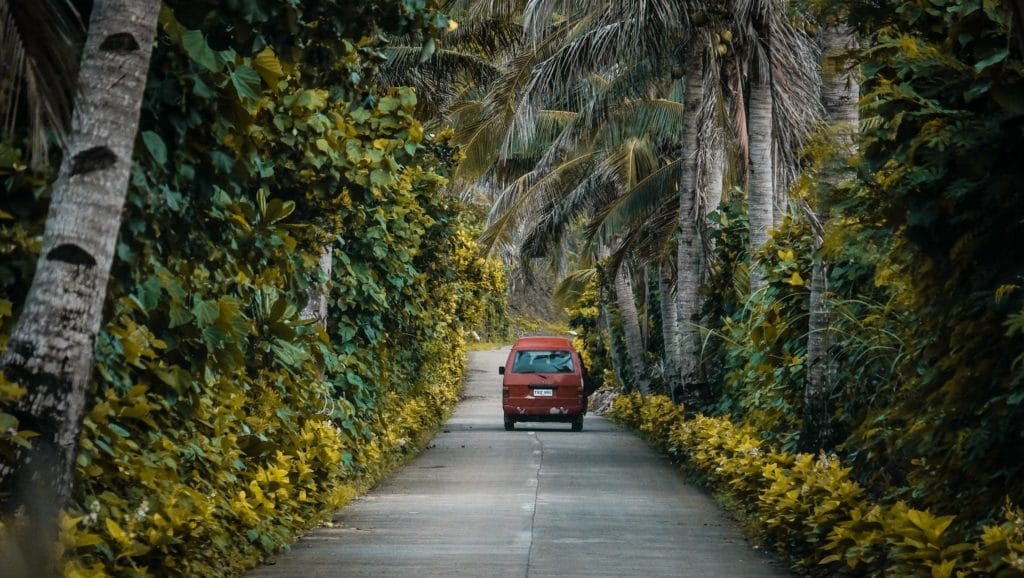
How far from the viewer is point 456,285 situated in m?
31.6

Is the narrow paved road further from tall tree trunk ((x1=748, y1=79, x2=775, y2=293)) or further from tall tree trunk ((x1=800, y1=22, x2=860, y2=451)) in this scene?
tall tree trunk ((x1=748, y1=79, x2=775, y2=293))

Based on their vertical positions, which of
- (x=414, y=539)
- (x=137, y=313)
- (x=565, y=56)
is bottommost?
(x=414, y=539)

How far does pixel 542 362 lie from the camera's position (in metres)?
32.0

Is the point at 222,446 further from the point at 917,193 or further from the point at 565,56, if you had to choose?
the point at 565,56

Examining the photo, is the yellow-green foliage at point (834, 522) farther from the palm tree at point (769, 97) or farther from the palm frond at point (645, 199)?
the palm frond at point (645, 199)

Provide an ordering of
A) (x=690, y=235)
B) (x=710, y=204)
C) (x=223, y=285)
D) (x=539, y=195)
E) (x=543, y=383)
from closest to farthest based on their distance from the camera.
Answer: (x=223, y=285), (x=690, y=235), (x=710, y=204), (x=539, y=195), (x=543, y=383)

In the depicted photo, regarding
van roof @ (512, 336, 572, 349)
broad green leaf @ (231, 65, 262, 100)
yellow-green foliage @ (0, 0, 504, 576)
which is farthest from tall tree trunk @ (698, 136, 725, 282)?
broad green leaf @ (231, 65, 262, 100)

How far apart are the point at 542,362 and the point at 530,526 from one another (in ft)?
61.4

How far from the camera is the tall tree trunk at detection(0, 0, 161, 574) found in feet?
20.3

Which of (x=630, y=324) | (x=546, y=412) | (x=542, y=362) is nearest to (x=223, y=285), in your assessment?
(x=542, y=362)

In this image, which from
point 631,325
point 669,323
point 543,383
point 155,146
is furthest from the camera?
point 631,325

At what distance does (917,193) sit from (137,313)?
447 centimetres

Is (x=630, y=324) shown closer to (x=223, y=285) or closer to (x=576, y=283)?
(x=576, y=283)

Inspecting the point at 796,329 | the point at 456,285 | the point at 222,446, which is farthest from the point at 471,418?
the point at 222,446
